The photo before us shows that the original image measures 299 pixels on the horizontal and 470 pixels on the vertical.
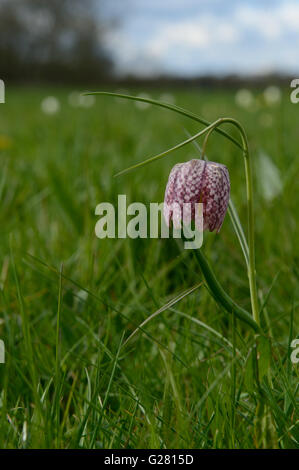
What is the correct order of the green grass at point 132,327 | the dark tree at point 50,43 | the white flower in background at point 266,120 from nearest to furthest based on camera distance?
the green grass at point 132,327 < the white flower in background at point 266,120 < the dark tree at point 50,43

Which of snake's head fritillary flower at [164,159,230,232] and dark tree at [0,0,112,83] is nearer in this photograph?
snake's head fritillary flower at [164,159,230,232]

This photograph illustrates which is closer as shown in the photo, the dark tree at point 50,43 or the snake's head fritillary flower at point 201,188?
the snake's head fritillary flower at point 201,188

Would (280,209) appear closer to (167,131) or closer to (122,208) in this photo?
(122,208)

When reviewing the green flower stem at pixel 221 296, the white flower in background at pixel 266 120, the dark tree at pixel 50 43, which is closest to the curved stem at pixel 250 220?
the green flower stem at pixel 221 296

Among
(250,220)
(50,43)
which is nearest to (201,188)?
(250,220)

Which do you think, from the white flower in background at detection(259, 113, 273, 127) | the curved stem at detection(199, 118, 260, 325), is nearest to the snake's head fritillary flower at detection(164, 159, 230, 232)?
the curved stem at detection(199, 118, 260, 325)

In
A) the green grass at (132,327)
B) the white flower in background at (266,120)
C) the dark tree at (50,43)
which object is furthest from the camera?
the dark tree at (50,43)

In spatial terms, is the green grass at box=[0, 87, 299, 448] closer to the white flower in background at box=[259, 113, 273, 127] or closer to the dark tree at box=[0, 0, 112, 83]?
the white flower in background at box=[259, 113, 273, 127]

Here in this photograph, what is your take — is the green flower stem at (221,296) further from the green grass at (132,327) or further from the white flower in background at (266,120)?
the white flower in background at (266,120)
